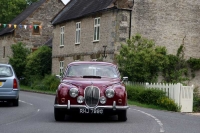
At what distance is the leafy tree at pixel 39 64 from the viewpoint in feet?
165

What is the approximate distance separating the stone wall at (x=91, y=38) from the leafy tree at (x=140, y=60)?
255cm

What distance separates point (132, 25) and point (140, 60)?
5246 mm

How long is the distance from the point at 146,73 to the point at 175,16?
798 cm

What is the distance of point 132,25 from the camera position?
117ft

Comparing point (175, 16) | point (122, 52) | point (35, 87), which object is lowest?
point (35, 87)

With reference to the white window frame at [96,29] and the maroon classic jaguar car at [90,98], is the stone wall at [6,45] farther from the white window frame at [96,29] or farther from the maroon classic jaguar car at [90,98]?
the maroon classic jaguar car at [90,98]

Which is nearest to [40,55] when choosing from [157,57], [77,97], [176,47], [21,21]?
[21,21]

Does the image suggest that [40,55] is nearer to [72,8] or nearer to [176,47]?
[72,8]

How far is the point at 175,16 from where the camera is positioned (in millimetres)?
37750

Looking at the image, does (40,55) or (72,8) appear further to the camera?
(40,55)

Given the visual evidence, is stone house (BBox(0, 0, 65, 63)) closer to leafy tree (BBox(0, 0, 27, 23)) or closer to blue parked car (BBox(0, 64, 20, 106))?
leafy tree (BBox(0, 0, 27, 23))

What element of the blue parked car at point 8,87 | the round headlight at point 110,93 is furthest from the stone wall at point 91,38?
the round headlight at point 110,93

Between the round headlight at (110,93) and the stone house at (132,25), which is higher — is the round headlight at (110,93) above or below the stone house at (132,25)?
below

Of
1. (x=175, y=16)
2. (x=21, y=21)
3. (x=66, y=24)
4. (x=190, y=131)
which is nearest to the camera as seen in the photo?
(x=190, y=131)
